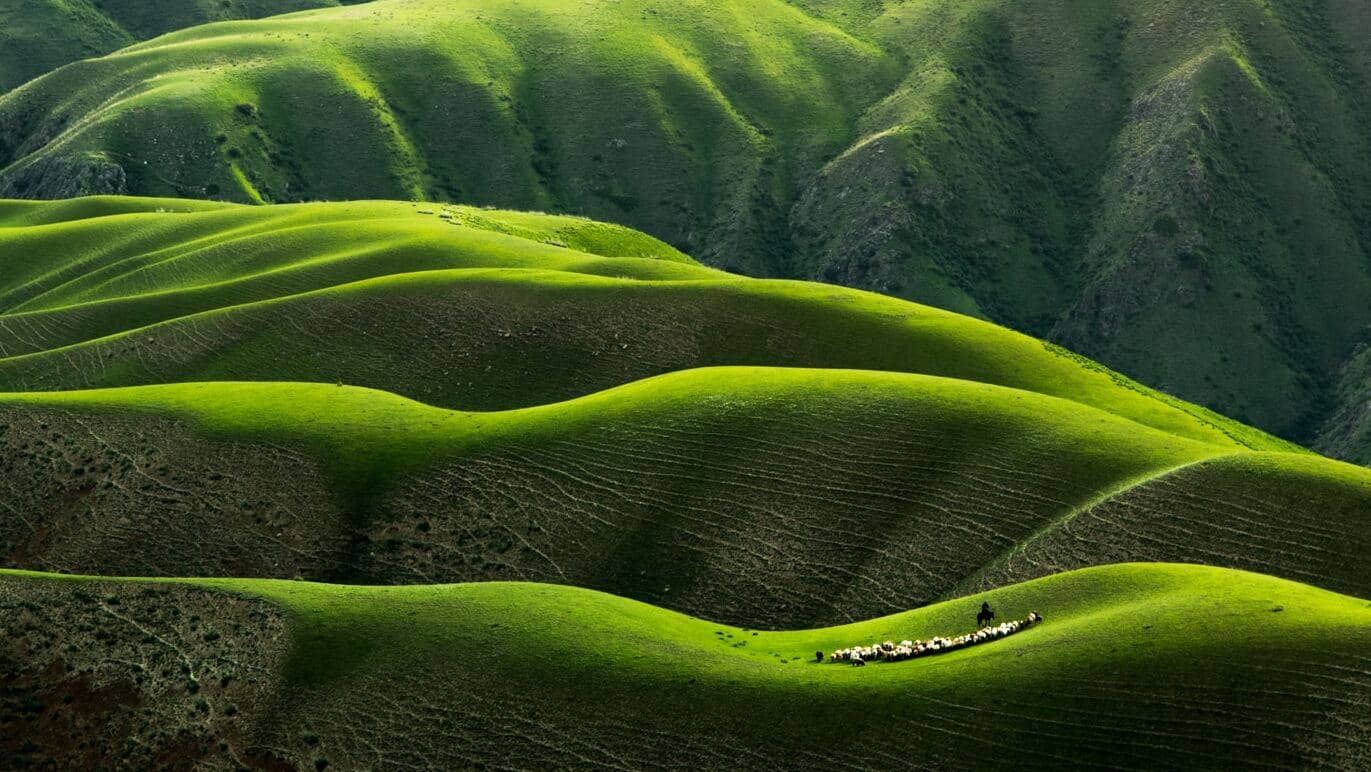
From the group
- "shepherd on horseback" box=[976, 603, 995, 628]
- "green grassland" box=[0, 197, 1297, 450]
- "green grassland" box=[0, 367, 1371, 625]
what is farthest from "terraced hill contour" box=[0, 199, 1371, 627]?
"shepherd on horseback" box=[976, 603, 995, 628]

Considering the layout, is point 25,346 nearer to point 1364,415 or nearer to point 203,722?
point 203,722

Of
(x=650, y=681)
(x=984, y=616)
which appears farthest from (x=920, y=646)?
(x=650, y=681)


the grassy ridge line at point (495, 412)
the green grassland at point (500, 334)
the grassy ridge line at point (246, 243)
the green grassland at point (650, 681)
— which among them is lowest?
the grassy ridge line at point (246, 243)

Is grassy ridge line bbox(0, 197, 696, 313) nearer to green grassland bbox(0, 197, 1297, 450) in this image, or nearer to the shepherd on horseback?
green grassland bbox(0, 197, 1297, 450)

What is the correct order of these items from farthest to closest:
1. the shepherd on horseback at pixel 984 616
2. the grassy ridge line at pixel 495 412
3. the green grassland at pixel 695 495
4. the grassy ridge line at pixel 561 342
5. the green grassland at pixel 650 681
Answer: the grassy ridge line at pixel 561 342, the grassy ridge line at pixel 495 412, the green grassland at pixel 695 495, the shepherd on horseback at pixel 984 616, the green grassland at pixel 650 681

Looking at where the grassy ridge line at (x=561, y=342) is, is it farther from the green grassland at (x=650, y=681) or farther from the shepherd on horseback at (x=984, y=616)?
the shepherd on horseback at (x=984, y=616)

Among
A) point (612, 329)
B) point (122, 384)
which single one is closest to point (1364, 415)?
point (612, 329)

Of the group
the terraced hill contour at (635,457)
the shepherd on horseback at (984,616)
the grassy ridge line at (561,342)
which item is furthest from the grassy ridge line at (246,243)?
the shepherd on horseback at (984,616)

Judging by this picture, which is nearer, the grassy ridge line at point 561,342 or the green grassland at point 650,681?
the green grassland at point 650,681

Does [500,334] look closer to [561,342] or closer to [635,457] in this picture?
[561,342]
